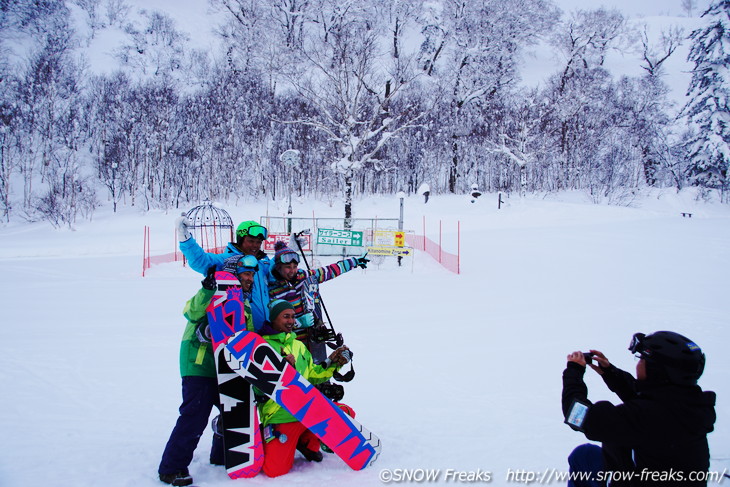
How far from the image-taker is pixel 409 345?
6582 millimetres

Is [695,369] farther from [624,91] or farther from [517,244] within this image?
[624,91]

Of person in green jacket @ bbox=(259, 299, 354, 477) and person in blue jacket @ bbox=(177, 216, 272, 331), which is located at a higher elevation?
person in blue jacket @ bbox=(177, 216, 272, 331)

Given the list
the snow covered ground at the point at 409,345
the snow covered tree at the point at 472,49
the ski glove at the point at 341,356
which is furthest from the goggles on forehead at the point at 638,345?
the snow covered tree at the point at 472,49

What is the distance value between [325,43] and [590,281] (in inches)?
743

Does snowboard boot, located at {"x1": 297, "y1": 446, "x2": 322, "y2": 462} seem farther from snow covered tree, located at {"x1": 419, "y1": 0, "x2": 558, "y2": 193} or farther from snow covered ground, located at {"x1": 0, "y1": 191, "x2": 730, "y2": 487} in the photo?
snow covered tree, located at {"x1": 419, "y1": 0, "x2": 558, "y2": 193}

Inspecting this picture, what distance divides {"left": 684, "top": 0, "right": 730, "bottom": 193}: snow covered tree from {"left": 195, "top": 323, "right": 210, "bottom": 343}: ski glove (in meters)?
30.6

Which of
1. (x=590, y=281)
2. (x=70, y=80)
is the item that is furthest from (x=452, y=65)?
(x=70, y=80)

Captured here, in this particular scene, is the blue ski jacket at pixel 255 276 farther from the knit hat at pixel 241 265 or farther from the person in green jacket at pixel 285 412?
the knit hat at pixel 241 265

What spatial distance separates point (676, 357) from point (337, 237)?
13458mm

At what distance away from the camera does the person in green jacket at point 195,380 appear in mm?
2953

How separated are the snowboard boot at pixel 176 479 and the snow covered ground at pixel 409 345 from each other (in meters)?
0.08

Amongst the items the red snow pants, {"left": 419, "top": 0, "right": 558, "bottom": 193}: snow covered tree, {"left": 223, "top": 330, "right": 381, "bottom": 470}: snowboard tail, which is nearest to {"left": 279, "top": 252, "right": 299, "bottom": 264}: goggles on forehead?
{"left": 223, "top": 330, "right": 381, "bottom": 470}: snowboard tail

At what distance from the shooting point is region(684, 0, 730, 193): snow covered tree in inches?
981

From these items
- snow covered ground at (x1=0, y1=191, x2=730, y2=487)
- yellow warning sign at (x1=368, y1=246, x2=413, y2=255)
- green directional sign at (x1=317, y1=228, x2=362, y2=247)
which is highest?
green directional sign at (x1=317, y1=228, x2=362, y2=247)
